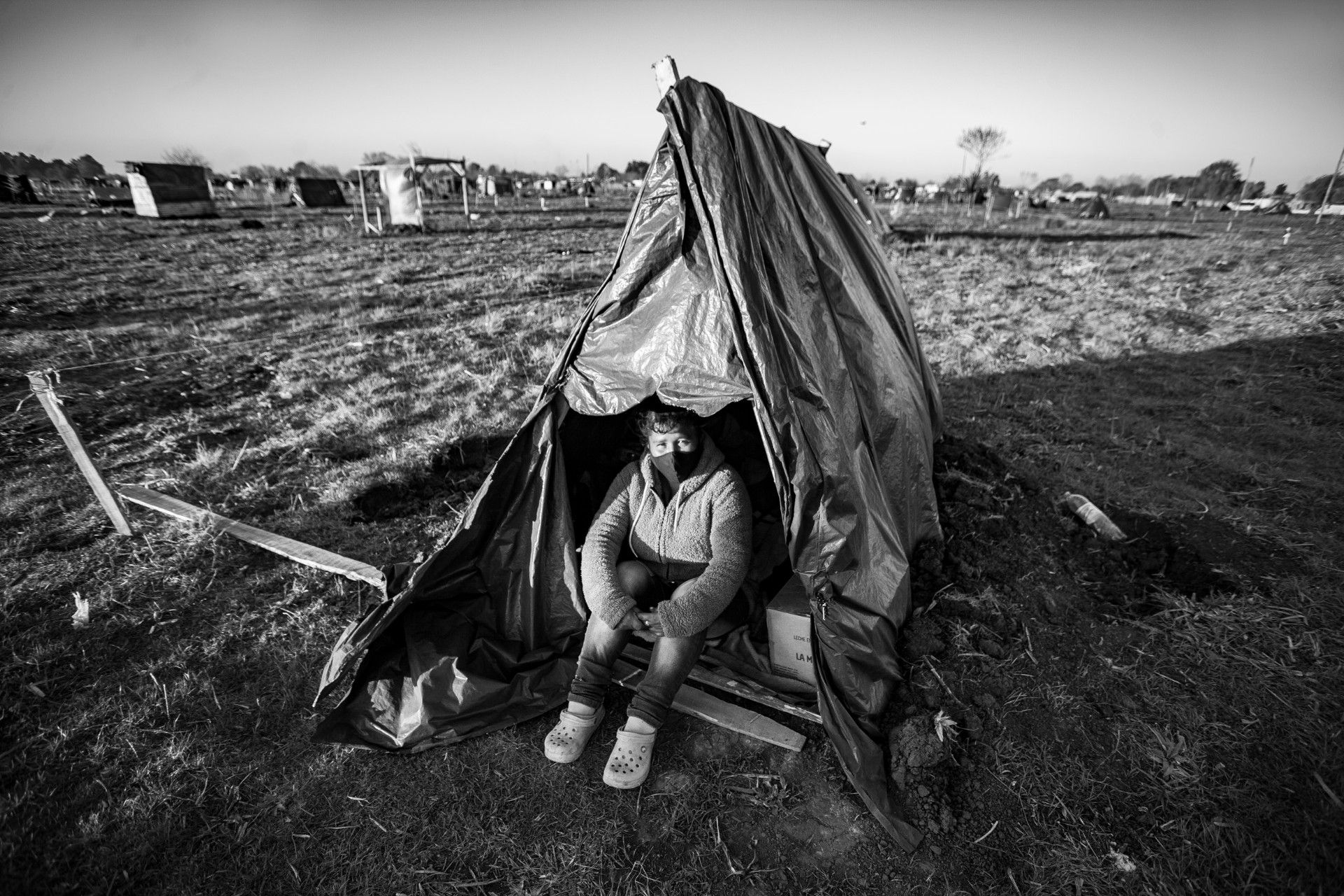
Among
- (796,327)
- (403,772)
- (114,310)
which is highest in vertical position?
(796,327)

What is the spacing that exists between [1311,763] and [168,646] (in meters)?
5.35

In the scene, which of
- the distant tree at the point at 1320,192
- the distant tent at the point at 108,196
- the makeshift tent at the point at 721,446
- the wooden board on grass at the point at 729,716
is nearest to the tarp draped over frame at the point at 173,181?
the distant tent at the point at 108,196

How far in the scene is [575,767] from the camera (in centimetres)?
272

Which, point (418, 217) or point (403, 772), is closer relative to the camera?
point (403, 772)

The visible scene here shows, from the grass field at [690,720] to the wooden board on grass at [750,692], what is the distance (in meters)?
0.10

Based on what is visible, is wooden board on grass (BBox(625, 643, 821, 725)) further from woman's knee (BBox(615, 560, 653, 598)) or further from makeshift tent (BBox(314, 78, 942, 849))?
woman's knee (BBox(615, 560, 653, 598))

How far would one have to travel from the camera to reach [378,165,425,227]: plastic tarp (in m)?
20.2

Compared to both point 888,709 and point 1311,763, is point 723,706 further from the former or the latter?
point 1311,763

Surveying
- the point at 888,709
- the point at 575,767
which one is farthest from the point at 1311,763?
the point at 575,767

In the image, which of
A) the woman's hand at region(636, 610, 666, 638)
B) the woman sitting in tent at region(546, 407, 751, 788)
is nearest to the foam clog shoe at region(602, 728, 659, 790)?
the woman sitting in tent at region(546, 407, 751, 788)

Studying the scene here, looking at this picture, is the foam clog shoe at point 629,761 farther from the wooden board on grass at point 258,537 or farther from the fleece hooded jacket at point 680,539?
the wooden board on grass at point 258,537

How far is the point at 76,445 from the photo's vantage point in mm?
3926

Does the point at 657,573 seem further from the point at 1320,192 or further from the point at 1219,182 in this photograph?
the point at 1219,182

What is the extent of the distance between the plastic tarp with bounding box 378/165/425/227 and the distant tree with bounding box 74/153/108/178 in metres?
36.5
